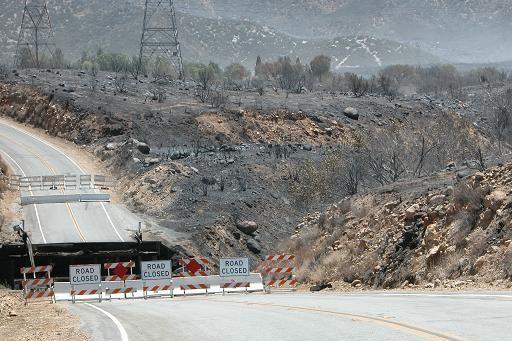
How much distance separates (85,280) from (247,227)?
67.0 ft

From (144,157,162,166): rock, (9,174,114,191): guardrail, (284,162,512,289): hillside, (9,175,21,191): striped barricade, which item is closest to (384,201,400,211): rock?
(284,162,512,289): hillside

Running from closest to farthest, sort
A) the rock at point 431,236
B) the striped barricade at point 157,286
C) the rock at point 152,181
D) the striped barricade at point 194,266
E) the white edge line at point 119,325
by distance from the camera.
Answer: the white edge line at point 119,325 → the rock at point 431,236 → the striped barricade at point 157,286 → the striped barricade at point 194,266 → the rock at point 152,181

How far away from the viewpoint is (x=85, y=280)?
3253 cm

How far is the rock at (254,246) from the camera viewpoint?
5025 cm

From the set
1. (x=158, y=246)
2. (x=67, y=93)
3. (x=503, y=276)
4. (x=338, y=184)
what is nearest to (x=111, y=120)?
(x=67, y=93)

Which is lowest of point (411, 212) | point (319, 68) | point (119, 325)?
point (119, 325)

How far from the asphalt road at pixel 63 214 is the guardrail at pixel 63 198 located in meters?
0.57

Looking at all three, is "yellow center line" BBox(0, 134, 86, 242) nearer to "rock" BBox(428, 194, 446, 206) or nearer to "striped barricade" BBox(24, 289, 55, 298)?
"striped barricade" BBox(24, 289, 55, 298)

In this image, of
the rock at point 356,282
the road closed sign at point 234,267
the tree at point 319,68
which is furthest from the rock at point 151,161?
the tree at point 319,68

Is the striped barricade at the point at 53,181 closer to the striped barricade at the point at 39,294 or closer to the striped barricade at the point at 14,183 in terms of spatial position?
the striped barricade at the point at 14,183

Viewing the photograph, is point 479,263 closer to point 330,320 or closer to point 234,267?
point 330,320

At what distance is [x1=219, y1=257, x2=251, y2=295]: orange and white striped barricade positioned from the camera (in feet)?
111

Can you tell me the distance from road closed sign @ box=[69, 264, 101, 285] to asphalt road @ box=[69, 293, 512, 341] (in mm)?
8598

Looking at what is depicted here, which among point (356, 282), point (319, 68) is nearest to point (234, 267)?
point (356, 282)
